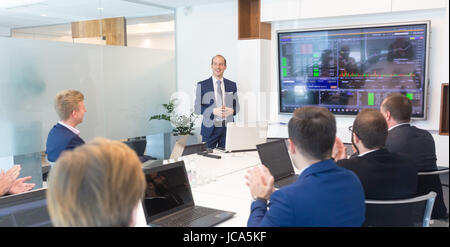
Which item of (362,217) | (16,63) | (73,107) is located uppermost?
(16,63)

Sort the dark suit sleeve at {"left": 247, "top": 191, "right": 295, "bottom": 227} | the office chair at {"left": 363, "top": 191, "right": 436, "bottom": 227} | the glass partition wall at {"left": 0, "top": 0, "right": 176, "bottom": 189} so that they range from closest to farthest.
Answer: the dark suit sleeve at {"left": 247, "top": 191, "right": 295, "bottom": 227} → the office chair at {"left": 363, "top": 191, "right": 436, "bottom": 227} → the glass partition wall at {"left": 0, "top": 0, "right": 176, "bottom": 189}

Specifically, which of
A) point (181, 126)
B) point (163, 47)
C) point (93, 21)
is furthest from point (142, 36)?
point (181, 126)

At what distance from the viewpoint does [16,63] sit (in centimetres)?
486

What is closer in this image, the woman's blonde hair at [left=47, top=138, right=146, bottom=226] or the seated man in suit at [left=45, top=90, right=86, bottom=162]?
Result: the woman's blonde hair at [left=47, top=138, right=146, bottom=226]

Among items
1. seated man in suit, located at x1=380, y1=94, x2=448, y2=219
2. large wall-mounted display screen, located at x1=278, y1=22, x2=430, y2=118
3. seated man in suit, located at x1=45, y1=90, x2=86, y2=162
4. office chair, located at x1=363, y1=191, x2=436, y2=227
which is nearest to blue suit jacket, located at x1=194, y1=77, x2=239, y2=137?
large wall-mounted display screen, located at x1=278, y1=22, x2=430, y2=118

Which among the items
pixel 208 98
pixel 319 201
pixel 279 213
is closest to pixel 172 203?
pixel 279 213

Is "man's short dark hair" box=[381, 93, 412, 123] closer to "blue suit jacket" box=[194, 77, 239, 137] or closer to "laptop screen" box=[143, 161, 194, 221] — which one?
"laptop screen" box=[143, 161, 194, 221]

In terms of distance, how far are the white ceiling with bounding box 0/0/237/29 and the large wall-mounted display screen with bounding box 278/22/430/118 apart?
1663 millimetres

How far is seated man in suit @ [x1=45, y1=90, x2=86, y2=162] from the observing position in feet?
10.8

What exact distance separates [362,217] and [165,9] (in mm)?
5831

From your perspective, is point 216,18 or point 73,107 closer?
point 73,107

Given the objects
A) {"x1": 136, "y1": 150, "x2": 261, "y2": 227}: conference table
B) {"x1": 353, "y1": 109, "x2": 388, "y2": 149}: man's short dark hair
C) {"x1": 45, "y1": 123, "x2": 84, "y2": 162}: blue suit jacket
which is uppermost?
{"x1": 353, "y1": 109, "x2": 388, "y2": 149}: man's short dark hair

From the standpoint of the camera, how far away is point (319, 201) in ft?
5.37
